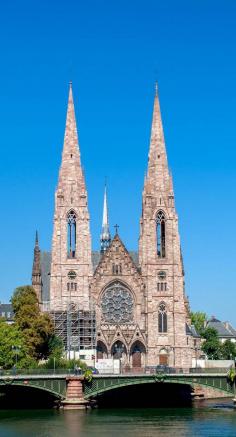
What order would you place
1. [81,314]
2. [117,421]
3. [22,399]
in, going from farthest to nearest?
[81,314] < [22,399] < [117,421]

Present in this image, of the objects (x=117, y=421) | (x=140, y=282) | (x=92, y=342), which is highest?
(x=140, y=282)

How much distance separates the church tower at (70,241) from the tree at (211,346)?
41.6m

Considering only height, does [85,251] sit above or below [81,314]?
above

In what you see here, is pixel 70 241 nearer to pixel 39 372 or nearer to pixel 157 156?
pixel 157 156

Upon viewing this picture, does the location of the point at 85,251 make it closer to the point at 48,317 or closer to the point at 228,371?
the point at 48,317

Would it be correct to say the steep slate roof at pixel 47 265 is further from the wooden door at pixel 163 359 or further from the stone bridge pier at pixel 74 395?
the stone bridge pier at pixel 74 395

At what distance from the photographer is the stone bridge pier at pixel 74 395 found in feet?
258

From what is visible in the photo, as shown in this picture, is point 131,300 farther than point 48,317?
Yes

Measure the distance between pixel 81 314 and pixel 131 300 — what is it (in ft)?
23.0

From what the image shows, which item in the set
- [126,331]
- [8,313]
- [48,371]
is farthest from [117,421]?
[8,313]

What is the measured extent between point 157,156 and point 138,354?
978 inches

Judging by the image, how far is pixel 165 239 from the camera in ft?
374

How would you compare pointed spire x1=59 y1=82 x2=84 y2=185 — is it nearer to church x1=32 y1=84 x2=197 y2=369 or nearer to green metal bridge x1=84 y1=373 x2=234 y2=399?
church x1=32 y1=84 x2=197 y2=369

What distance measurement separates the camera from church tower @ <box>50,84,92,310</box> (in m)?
111
